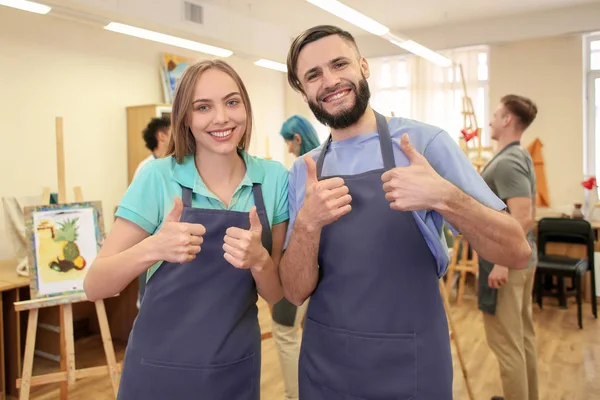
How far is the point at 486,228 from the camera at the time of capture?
1359 mm

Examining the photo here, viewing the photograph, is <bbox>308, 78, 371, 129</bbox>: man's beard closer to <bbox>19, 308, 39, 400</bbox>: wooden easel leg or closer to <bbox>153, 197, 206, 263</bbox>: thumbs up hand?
<bbox>153, 197, 206, 263</bbox>: thumbs up hand

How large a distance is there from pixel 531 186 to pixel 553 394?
1.48 meters

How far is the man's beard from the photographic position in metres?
1.54

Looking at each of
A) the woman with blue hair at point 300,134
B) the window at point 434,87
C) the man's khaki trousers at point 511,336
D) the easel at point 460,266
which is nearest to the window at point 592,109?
the window at point 434,87

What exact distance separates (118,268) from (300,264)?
500mm

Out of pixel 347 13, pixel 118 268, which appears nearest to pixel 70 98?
pixel 347 13

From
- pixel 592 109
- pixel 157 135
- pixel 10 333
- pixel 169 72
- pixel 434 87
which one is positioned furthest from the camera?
pixel 434 87

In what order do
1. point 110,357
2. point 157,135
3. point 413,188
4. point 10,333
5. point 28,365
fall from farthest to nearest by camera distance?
point 157,135 → point 10,333 → point 110,357 → point 28,365 → point 413,188

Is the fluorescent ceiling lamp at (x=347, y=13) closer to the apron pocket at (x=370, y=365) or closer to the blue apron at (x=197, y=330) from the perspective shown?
the blue apron at (x=197, y=330)

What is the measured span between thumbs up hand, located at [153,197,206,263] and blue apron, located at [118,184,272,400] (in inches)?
5.5

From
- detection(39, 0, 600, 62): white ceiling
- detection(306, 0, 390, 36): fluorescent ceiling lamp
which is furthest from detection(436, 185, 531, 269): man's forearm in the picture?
detection(39, 0, 600, 62): white ceiling

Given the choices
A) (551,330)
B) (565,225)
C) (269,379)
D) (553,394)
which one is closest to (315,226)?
(269,379)

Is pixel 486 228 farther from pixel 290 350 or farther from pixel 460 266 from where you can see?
pixel 460 266

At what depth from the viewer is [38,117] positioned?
191 inches
